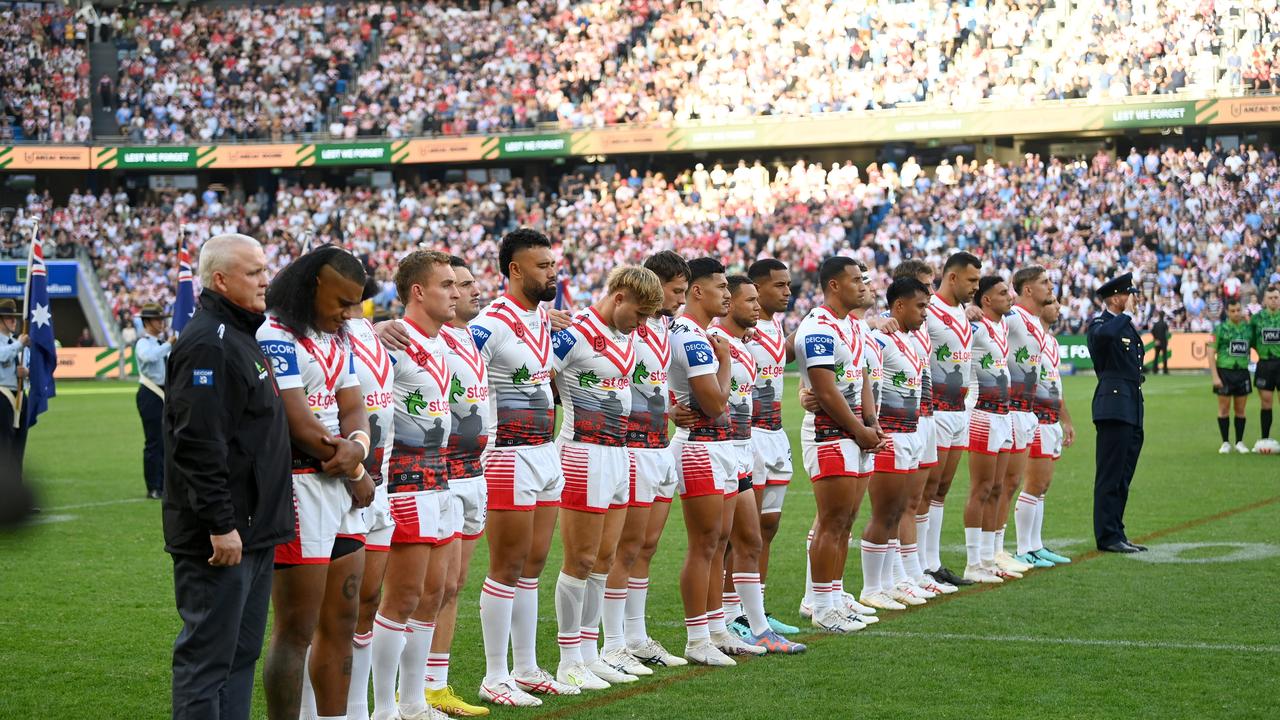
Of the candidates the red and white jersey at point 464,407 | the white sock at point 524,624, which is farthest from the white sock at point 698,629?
the red and white jersey at point 464,407

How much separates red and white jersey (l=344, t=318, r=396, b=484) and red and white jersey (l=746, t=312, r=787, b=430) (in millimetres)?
3547

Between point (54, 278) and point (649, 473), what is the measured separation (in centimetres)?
4464

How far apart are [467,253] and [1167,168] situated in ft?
70.1

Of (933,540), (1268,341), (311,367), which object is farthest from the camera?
(1268,341)

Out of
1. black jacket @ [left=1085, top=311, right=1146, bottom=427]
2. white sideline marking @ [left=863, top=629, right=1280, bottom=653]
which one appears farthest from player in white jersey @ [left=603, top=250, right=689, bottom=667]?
black jacket @ [left=1085, top=311, right=1146, bottom=427]

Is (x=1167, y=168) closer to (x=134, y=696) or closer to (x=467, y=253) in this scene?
(x=467, y=253)

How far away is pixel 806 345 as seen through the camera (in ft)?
31.4

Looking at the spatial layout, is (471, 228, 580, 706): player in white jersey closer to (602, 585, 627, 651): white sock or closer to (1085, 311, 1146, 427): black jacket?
(602, 585, 627, 651): white sock

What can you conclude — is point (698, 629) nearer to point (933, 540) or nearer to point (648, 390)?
point (648, 390)

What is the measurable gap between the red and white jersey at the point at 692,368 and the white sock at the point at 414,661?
237 centimetres

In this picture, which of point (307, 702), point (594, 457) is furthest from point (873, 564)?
point (307, 702)

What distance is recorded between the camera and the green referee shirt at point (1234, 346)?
20766mm

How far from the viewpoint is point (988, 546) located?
11797 mm

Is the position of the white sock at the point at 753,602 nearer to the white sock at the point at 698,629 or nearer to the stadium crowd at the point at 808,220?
the white sock at the point at 698,629
